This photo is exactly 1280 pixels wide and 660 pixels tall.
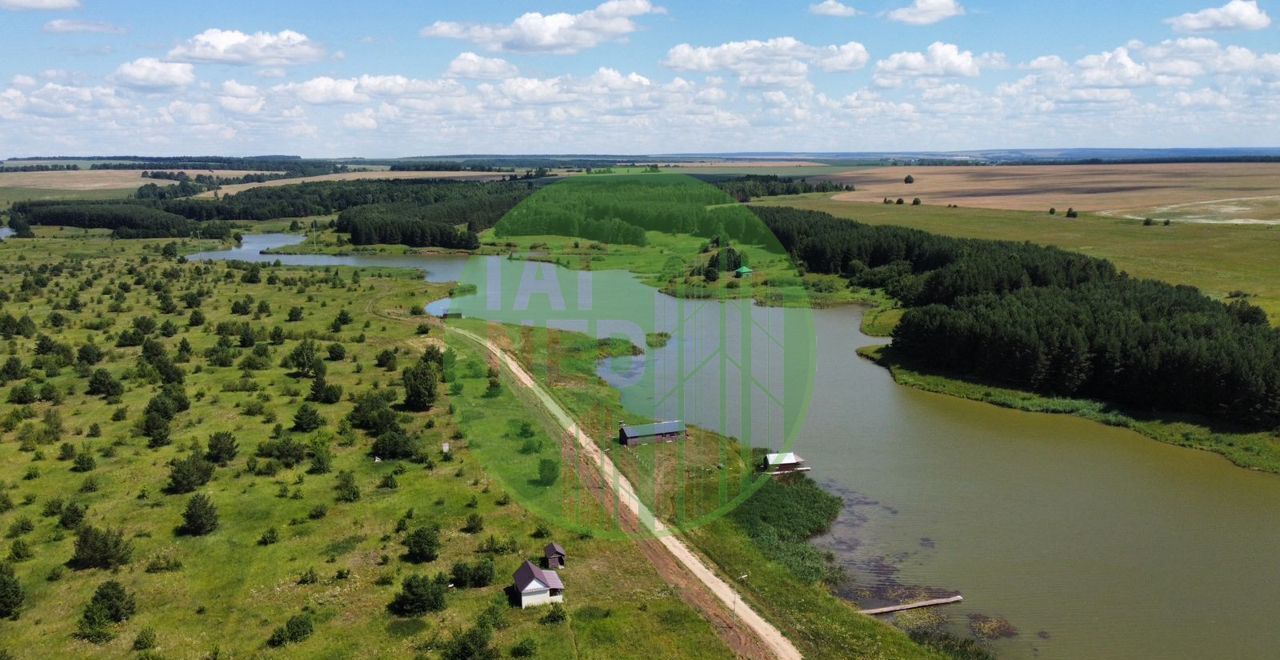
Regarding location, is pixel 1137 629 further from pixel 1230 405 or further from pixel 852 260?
pixel 852 260

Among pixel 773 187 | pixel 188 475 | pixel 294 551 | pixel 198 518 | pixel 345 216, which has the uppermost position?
pixel 773 187

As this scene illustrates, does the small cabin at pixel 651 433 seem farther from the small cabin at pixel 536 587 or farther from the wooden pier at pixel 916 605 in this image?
the wooden pier at pixel 916 605

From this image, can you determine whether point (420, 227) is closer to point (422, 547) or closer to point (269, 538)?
point (269, 538)

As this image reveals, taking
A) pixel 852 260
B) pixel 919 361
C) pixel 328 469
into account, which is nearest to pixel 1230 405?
pixel 919 361

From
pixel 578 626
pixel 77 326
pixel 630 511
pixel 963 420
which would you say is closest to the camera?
pixel 578 626

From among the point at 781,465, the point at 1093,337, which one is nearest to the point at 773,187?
the point at 1093,337

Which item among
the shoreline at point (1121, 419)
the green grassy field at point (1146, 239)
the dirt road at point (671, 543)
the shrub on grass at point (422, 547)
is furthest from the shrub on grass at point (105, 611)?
the green grassy field at point (1146, 239)

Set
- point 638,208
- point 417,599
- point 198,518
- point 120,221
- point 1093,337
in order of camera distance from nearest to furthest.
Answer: point 417,599, point 198,518, point 638,208, point 1093,337, point 120,221
